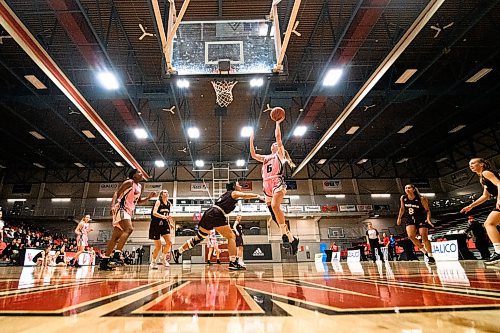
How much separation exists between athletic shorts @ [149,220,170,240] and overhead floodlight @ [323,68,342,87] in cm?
870

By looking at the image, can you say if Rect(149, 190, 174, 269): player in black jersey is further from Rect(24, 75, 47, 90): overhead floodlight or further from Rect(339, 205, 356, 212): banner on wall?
Rect(339, 205, 356, 212): banner on wall

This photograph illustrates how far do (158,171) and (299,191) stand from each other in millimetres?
12832

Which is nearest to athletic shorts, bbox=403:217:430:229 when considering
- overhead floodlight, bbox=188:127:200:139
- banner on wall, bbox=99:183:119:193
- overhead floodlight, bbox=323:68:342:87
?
overhead floodlight, bbox=323:68:342:87

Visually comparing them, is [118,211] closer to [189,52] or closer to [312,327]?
[189,52]

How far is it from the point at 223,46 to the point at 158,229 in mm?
4461

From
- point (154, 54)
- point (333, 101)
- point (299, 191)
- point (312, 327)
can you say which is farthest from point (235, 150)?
point (312, 327)

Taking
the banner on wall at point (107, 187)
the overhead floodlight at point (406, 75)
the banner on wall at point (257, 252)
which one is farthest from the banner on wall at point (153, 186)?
the overhead floodlight at point (406, 75)

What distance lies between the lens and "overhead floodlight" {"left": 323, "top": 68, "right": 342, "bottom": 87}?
1161 centimetres

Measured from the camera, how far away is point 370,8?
902 cm

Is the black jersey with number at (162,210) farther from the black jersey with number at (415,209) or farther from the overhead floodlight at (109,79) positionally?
the overhead floodlight at (109,79)

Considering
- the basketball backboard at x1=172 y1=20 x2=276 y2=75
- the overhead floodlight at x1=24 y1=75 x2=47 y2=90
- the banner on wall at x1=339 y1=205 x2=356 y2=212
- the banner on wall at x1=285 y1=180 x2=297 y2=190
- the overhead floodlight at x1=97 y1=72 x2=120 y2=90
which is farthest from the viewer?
the banner on wall at x1=285 y1=180 x2=297 y2=190

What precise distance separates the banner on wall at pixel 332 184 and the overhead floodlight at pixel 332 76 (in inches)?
593

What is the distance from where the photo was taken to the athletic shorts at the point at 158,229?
20.2 feet

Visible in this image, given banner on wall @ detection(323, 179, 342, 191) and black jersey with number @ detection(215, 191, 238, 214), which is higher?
banner on wall @ detection(323, 179, 342, 191)
